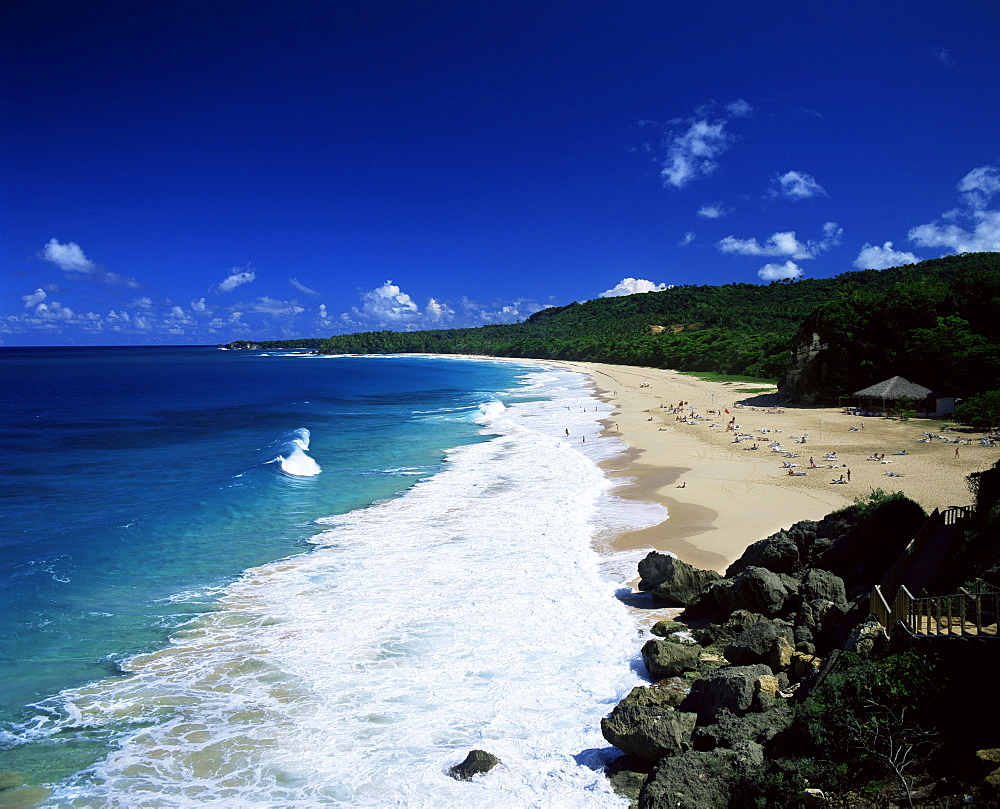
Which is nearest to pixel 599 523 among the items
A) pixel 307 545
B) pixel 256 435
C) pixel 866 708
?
pixel 307 545

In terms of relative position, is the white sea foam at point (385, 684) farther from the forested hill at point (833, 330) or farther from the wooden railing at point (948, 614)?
the forested hill at point (833, 330)

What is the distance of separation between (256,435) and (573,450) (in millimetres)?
20317

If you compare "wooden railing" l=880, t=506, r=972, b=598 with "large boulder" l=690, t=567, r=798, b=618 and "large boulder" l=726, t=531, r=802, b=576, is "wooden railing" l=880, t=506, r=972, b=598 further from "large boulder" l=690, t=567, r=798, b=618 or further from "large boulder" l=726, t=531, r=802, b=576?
"large boulder" l=726, t=531, r=802, b=576

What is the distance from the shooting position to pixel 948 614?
23.9 ft

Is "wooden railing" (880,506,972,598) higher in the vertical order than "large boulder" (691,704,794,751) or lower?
higher

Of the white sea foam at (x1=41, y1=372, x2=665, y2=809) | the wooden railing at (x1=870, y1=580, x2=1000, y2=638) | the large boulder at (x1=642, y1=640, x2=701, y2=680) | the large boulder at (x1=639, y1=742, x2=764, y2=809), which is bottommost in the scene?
the white sea foam at (x1=41, y1=372, x2=665, y2=809)

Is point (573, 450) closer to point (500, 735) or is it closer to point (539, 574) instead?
point (539, 574)

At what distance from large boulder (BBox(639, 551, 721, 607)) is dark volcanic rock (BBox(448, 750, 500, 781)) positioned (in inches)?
238

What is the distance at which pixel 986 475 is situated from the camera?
37.0 ft

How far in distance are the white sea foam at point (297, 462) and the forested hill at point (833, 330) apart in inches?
1351

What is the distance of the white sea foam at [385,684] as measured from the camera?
809 cm

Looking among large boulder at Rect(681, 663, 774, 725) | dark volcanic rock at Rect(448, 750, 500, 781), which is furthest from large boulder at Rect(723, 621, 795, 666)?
dark volcanic rock at Rect(448, 750, 500, 781)

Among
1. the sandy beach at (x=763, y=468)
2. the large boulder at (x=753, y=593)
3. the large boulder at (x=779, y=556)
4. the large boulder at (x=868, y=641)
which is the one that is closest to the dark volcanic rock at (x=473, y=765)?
the large boulder at (x=868, y=641)

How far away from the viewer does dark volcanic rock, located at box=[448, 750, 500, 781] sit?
806cm
